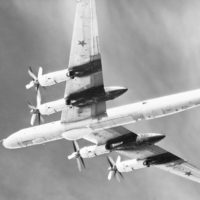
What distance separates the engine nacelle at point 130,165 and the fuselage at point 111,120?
9693 mm

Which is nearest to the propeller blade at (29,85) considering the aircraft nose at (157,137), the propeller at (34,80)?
the propeller at (34,80)

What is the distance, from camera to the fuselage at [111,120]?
2199 inches

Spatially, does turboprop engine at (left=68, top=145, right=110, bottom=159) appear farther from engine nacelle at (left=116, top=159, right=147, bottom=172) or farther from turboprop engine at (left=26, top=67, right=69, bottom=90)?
turboprop engine at (left=26, top=67, right=69, bottom=90)

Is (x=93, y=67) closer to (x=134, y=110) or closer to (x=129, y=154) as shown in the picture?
(x=134, y=110)

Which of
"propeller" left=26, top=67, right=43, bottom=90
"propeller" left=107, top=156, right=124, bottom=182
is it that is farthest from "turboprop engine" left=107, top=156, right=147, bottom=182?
"propeller" left=26, top=67, right=43, bottom=90

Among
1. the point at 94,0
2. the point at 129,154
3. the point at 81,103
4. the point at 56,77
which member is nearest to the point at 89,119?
the point at 81,103

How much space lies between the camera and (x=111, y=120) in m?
58.1

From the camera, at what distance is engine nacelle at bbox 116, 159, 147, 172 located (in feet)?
221

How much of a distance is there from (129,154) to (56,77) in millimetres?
18158

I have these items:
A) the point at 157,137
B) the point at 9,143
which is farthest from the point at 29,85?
the point at 157,137

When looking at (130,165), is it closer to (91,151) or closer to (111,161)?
(111,161)

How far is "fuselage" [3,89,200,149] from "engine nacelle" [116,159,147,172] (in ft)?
31.8

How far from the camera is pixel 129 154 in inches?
2657

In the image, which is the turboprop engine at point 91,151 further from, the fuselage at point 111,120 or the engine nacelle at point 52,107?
the engine nacelle at point 52,107
